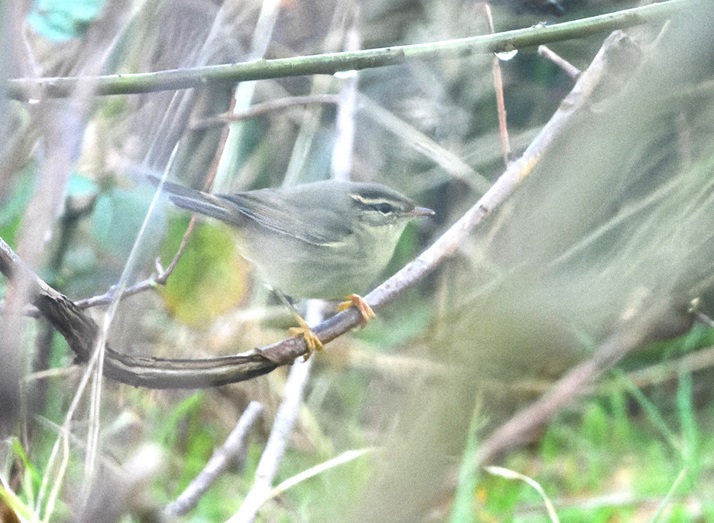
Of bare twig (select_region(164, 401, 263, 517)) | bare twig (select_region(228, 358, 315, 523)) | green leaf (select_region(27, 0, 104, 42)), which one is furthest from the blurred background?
bare twig (select_region(164, 401, 263, 517))

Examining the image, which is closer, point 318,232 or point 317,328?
point 317,328

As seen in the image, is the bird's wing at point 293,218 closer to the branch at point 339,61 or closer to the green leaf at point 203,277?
the green leaf at point 203,277

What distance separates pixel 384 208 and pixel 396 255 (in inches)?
46.9

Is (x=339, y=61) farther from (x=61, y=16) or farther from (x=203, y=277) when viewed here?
(x=203, y=277)

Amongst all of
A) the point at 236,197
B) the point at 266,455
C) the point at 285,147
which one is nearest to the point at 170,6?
the point at 236,197

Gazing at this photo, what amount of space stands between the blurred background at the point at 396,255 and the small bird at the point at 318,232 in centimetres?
25

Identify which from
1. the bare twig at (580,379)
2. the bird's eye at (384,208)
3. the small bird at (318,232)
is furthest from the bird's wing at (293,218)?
the bare twig at (580,379)

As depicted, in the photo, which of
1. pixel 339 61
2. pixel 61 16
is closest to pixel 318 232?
pixel 61 16

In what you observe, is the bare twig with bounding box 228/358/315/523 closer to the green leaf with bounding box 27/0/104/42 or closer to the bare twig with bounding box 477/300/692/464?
the bare twig with bounding box 477/300/692/464

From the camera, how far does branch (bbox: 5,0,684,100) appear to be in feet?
5.01

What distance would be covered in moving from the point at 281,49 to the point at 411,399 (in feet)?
10.2

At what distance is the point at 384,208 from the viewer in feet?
9.73

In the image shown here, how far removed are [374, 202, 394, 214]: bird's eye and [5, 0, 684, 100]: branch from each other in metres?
1.27

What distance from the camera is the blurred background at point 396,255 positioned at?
1096 mm
